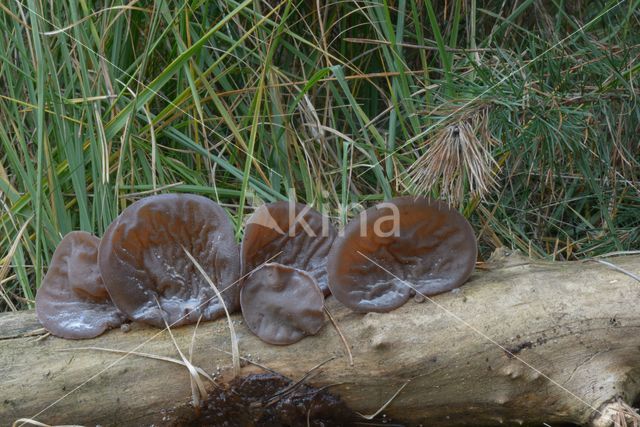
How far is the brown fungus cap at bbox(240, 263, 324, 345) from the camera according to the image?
1976mm

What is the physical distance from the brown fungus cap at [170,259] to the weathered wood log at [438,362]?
74 mm

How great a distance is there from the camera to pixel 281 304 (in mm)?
1980

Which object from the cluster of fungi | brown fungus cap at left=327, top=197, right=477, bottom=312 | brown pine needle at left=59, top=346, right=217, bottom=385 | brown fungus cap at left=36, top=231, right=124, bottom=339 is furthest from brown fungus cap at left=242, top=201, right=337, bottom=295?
brown fungus cap at left=36, top=231, right=124, bottom=339

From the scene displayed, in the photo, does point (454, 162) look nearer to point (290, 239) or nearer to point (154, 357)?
point (290, 239)

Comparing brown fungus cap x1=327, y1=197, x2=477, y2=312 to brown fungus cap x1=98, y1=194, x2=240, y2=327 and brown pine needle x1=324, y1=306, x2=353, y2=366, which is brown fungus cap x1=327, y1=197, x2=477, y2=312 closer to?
brown pine needle x1=324, y1=306, x2=353, y2=366

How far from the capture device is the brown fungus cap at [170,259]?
2029 mm

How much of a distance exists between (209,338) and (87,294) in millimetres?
376

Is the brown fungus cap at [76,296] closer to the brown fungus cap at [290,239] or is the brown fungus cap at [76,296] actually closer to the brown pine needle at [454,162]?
the brown fungus cap at [290,239]

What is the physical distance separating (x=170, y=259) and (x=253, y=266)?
230 millimetres

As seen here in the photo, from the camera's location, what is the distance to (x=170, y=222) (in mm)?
2080

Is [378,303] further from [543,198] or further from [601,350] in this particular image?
[543,198]

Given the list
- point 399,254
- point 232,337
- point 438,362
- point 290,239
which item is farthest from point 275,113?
point 438,362

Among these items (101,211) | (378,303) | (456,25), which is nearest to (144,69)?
(101,211)

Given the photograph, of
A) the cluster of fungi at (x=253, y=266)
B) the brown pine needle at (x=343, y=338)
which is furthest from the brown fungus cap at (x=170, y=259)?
the brown pine needle at (x=343, y=338)
